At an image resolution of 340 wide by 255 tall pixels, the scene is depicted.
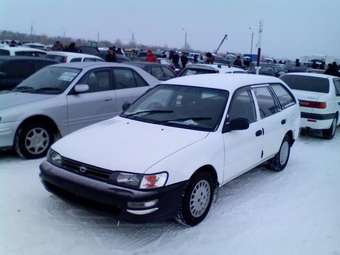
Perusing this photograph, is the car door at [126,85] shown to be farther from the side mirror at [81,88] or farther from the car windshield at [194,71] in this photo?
the car windshield at [194,71]

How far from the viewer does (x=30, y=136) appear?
19.7 feet

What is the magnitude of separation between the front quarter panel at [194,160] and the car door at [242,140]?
0.52 feet

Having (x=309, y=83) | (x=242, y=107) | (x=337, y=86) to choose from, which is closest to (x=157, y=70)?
(x=309, y=83)

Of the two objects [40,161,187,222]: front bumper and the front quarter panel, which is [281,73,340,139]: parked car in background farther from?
[40,161,187,222]: front bumper

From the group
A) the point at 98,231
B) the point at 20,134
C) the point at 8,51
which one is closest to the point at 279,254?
the point at 98,231

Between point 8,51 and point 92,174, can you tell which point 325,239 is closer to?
point 92,174

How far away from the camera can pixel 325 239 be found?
13.1 ft

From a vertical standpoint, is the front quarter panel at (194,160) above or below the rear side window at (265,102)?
below

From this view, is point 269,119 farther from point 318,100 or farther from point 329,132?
point 329,132

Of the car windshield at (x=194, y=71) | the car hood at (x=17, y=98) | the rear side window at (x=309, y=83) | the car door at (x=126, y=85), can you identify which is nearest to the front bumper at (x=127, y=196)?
the car hood at (x=17, y=98)

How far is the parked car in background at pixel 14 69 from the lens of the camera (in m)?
9.20

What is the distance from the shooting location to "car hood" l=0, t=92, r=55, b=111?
236 inches

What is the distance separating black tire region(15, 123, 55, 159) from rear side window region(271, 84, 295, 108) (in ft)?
12.3

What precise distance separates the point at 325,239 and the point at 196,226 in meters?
1.36
